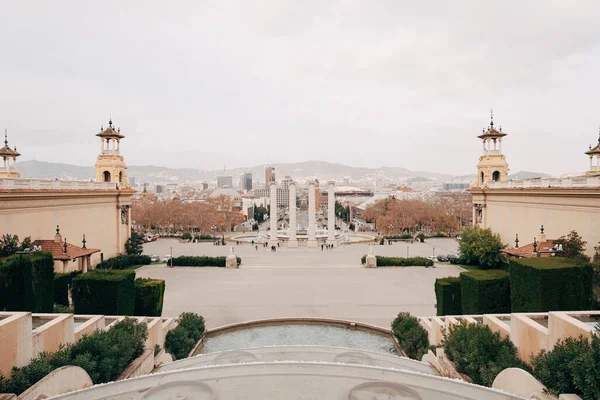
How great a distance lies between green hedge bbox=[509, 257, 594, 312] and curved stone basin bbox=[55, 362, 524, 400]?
20.1 feet

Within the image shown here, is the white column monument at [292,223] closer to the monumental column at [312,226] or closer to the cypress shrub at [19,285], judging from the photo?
the monumental column at [312,226]

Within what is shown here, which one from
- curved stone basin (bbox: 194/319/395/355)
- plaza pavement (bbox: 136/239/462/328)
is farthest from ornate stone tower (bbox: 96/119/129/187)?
curved stone basin (bbox: 194/319/395/355)

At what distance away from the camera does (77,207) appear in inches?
A: 1224

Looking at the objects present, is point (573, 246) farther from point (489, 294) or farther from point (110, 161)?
point (110, 161)

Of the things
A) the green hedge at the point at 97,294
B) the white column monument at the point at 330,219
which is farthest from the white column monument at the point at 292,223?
the green hedge at the point at 97,294

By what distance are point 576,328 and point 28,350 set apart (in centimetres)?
1024

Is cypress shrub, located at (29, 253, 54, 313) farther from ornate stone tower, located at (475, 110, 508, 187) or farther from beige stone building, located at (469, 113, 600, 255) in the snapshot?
ornate stone tower, located at (475, 110, 508, 187)

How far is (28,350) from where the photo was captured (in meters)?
8.16

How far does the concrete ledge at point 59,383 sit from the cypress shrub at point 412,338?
10692 millimetres

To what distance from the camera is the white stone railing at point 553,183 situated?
76.9 ft

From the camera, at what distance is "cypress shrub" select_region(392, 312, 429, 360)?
49.6ft

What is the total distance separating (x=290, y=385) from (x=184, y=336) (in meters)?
9.49

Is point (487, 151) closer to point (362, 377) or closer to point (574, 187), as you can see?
point (574, 187)

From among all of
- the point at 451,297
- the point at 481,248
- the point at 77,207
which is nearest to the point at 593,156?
the point at 481,248
